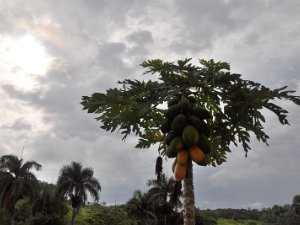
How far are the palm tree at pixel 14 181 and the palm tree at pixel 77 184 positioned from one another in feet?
22.4

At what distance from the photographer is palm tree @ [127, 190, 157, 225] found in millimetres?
75000

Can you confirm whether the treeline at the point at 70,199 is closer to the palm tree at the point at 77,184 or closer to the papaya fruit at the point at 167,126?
the palm tree at the point at 77,184

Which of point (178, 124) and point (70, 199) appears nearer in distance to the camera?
point (178, 124)

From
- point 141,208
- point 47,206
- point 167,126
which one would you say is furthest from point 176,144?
point 47,206

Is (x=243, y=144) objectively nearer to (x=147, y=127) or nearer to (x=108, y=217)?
(x=147, y=127)

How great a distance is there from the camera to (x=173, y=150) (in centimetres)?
640

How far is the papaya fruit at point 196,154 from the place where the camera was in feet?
20.3

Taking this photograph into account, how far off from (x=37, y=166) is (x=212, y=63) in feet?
177

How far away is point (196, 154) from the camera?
20.3 feet

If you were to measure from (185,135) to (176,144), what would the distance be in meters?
0.20

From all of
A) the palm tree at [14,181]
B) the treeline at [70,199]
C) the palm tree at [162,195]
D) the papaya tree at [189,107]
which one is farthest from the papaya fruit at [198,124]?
the palm tree at [162,195]

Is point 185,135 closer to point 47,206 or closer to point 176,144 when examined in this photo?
point 176,144

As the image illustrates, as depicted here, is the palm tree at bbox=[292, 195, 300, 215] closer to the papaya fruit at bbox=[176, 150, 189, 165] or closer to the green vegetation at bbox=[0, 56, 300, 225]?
the green vegetation at bbox=[0, 56, 300, 225]

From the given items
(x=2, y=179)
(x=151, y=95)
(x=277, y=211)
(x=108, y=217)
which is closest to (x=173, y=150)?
(x=151, y=95)
